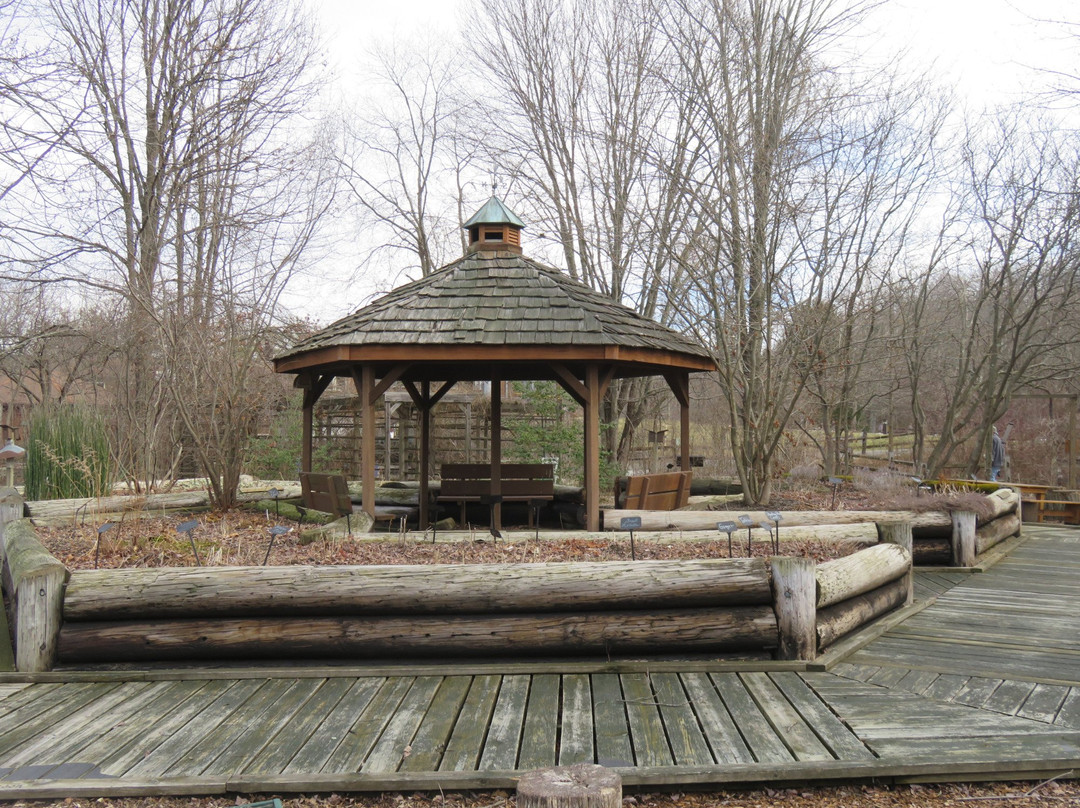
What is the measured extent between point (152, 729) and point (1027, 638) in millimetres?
5423

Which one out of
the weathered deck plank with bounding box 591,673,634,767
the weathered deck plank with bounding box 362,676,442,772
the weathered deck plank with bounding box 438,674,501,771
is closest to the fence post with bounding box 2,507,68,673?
the weathered deck plank with bounding box 362,676,442,772

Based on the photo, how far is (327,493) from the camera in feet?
28.7

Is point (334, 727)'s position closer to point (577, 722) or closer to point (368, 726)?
point (368, 726)

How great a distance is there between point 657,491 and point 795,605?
14.6ft

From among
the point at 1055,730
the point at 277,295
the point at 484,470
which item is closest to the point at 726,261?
the point at 484,470

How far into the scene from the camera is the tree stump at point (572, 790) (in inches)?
87.0

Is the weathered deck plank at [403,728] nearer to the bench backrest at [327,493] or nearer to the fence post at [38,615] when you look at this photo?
the fence post at [38,615]

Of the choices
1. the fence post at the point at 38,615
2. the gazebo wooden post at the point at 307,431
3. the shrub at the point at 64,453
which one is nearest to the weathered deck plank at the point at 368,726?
the fence post at the point at 38,615

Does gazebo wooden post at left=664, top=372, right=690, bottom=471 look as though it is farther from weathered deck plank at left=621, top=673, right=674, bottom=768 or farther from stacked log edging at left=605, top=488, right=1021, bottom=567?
weathered deck plank at left=621, top=673, right=674, bottom=768

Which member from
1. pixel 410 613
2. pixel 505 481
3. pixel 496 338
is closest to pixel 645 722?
pixel 410 613

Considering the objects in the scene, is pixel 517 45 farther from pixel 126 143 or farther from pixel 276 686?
pixel 276 686

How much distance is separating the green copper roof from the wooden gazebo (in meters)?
0.01

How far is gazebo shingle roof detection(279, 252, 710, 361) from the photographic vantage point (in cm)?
838

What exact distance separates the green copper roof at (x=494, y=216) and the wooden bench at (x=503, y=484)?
315cm
